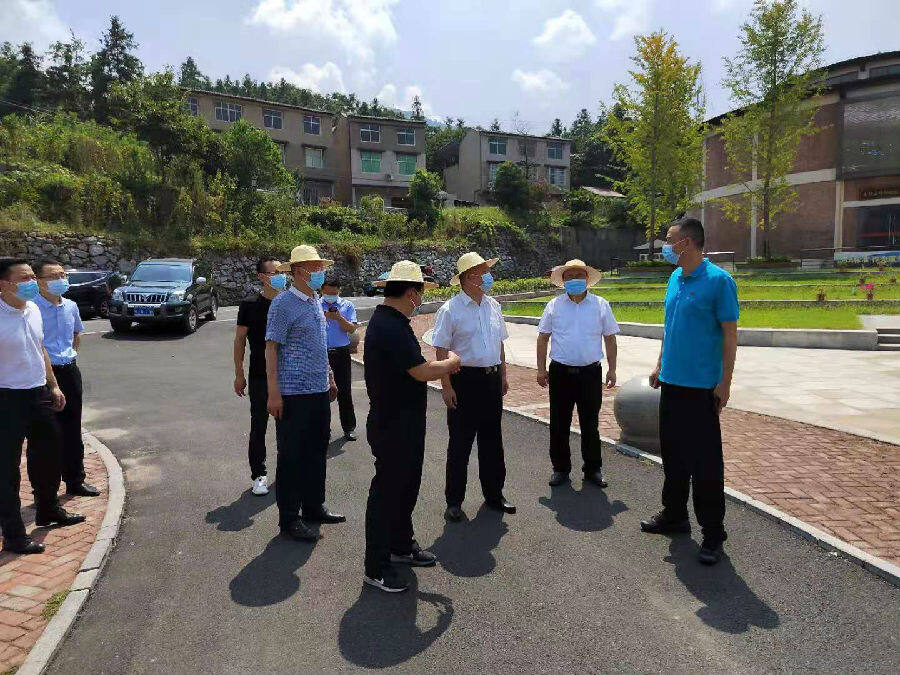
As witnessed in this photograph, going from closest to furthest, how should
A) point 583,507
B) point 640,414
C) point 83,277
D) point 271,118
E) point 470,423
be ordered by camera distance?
point 470,423, point 583,507, point 640,414, point 83,277, point 271,118

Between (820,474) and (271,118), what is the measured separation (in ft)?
168

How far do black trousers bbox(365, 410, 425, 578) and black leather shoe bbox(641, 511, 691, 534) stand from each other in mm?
2037

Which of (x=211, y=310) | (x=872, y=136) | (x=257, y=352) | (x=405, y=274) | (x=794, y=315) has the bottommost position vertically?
(x=794, y=315)

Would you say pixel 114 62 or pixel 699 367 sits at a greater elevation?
pixel 114 62

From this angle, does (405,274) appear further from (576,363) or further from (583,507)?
(583,507)

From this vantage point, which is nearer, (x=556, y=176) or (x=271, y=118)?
(x=271, y=118)

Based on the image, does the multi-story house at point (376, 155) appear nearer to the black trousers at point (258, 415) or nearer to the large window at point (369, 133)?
the large window at point (369, 133)

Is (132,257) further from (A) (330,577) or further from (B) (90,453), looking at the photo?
(A) (330,577)

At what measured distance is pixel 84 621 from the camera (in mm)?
3656

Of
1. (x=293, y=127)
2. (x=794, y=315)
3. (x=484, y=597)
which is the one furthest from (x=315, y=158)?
(x=484, y=597)

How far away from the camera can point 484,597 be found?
3.87 meters

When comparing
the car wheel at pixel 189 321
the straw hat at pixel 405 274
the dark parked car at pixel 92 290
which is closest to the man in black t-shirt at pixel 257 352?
the straw hat at pixel 405 274

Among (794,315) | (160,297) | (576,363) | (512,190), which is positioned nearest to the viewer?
(576,363)

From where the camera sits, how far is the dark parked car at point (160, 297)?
1603 centimetres
